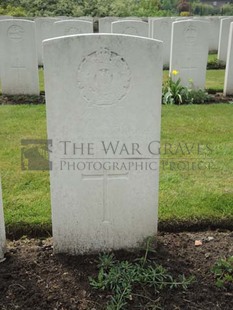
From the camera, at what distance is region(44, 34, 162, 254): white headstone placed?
7.97 ft

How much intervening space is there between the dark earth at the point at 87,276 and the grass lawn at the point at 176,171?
12.2 inches

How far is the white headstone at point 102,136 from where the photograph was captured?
2428 millimetres

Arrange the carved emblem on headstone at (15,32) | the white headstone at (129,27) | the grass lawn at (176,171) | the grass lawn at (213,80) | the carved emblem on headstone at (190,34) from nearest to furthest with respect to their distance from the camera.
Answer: the grass lawn at (176,171) → the carved emblem on headstone at (15,32) → the carved emblem on headstone at (190,34) → the grass lawn at (213,80) → the white headstone at (129,27)

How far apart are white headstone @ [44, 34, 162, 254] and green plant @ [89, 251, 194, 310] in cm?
28

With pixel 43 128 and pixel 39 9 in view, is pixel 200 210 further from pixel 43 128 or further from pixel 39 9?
pixel 39 9

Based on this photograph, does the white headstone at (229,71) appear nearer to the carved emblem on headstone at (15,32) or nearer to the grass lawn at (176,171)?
the grass lawn at (176,171)

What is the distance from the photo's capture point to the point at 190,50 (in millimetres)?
7996

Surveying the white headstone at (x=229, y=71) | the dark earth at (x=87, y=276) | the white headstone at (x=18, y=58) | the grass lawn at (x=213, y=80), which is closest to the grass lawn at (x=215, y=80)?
the grass lawn at (x=213, y=80)

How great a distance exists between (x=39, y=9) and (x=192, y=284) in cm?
2132

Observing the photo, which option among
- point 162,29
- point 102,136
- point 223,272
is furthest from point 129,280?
point 162,29

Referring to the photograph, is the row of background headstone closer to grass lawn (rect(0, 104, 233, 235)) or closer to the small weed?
grass lawn (rect(0, 104, 233, 235))

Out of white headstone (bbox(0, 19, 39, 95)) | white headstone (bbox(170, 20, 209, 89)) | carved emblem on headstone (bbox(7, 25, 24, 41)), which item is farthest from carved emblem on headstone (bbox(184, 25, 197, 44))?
carved emblem on headstone (bbox(7, 25, 24, 41))

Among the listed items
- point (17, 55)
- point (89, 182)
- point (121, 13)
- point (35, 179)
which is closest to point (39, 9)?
point (121, 13)

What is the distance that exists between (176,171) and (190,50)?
14.7ft
